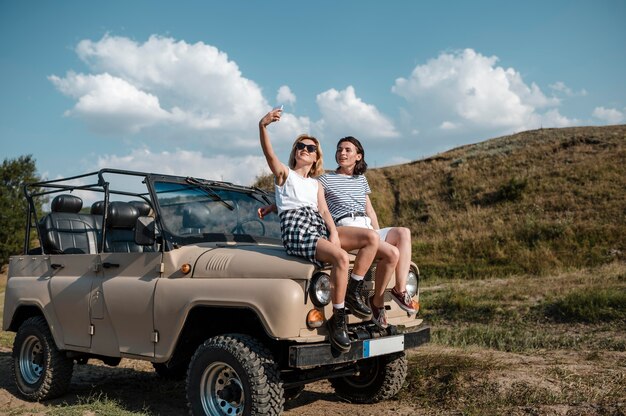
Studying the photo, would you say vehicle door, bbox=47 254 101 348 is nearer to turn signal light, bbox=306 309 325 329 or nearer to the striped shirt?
the striped shirt

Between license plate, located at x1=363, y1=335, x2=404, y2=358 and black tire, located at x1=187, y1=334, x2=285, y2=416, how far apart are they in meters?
0.69

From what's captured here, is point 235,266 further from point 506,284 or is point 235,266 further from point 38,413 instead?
point 506,284

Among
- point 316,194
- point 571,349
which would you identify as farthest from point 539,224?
point 316,194

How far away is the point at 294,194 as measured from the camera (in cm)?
477

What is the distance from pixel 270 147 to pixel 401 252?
140 cm

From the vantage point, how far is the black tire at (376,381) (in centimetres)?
558

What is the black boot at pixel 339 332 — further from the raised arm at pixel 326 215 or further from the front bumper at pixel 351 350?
the raised arm at pixel 326 215

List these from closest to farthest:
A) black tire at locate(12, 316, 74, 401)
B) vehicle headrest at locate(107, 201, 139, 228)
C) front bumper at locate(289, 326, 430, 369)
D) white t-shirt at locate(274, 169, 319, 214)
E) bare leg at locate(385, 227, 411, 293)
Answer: front bumper at locate(289, 326, 430, 369) → white t-shirt at locate(274, 169, 319, 214) → bare leg at locate(385, 227, 411, 293) → vehicle headrest at locate(107, 201, 139, 228) → black tire at locate(12, 316, 74, 401)

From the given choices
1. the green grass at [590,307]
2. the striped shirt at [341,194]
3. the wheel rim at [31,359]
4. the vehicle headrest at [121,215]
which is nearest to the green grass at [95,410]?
the wheel rim at [31,359]

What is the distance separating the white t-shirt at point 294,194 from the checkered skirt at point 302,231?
0.05 m

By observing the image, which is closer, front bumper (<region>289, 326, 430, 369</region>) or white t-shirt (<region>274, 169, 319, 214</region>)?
front bumper (<region>289, 326, 430, 369</region>)

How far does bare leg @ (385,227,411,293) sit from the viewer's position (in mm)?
4895

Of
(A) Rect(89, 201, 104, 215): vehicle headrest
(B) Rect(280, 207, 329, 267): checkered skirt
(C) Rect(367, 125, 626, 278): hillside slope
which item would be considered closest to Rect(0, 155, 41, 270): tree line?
(C) Rect(367, 125, 626, 278): hillside slope

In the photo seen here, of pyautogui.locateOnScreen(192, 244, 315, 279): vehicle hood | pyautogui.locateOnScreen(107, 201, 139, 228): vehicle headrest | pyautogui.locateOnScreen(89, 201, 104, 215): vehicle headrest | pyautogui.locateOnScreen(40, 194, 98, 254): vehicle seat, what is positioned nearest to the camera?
pyautogui.locateOnScreen(192, 244, 315, 279): vehicle hood
